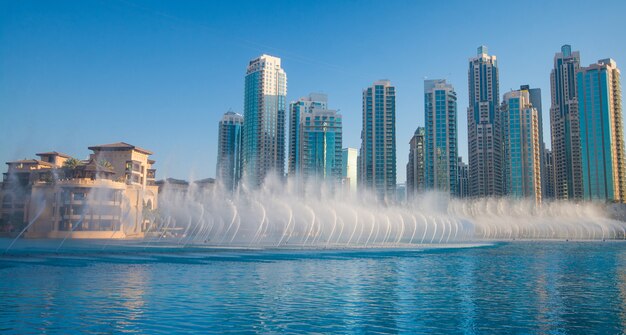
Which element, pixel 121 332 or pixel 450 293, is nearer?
pixel 121 332

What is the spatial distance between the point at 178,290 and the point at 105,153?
107760 millimetres

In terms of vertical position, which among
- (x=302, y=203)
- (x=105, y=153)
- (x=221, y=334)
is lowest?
(x=221, y=334)

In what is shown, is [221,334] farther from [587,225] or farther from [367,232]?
[587,225]

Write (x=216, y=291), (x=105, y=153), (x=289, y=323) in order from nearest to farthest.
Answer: (x=289, y=323)
(x=216, y=291)
(x=105, y=153)

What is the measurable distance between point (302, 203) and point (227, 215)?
93.8ft

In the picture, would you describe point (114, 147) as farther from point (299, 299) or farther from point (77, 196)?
point (299, 299)

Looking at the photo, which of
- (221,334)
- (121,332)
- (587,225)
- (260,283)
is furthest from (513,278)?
(587,225)

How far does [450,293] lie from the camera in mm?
31859

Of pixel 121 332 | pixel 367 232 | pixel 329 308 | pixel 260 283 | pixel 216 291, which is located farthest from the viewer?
pixel 367 232

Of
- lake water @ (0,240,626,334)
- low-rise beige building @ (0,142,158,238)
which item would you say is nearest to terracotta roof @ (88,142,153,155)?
low-rise beige building @ (0,142,158,238)

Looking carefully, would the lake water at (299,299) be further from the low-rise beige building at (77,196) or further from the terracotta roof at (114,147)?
the terracotta roof at (114,147)

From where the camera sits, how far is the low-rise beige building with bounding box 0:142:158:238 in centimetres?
10462

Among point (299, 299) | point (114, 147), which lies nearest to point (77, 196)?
point (114, 147)

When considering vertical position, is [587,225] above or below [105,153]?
below
